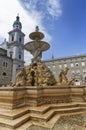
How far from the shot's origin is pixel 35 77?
9766mm

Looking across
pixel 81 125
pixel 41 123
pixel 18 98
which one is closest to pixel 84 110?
pixel 81 125

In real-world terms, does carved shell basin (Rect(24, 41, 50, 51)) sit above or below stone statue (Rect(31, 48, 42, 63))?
above

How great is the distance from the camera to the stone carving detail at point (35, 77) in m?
9.01

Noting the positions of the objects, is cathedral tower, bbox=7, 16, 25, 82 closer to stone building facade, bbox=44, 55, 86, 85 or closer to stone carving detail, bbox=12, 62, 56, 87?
stone building facade, bbox=44, 55, 86, 85

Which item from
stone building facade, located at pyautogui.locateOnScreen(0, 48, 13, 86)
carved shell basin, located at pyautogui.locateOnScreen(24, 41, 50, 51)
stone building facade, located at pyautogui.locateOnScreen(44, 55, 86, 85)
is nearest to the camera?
carved shell basin, located at pyautogui.locateOnScreen(24, 41, 50, 51)

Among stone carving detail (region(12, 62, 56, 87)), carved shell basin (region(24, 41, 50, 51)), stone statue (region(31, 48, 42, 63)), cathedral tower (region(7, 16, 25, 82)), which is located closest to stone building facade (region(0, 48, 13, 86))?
cathedral tower (region(7, 16, 25, 82))

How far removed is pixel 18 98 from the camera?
5.70 metres

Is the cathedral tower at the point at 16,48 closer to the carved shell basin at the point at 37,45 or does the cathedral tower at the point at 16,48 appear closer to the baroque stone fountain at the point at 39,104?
the carved shell basin at the point at 37,45

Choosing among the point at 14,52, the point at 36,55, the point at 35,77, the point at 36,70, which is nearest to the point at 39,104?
the point at 35,77

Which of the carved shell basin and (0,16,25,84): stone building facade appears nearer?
the carved shell basin

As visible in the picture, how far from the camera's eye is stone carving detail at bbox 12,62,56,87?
29.6 ft

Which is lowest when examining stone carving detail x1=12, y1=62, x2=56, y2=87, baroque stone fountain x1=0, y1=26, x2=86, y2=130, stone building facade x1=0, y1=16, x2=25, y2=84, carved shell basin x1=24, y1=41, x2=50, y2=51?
baroque stone fountain x1=0, y1=26, x2=86, y2=130

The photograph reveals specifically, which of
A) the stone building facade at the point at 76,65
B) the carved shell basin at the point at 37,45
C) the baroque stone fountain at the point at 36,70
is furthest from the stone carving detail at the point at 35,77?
the stone building facade at the point at 76,65

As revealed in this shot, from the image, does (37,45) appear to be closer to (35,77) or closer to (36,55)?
(36,55)
